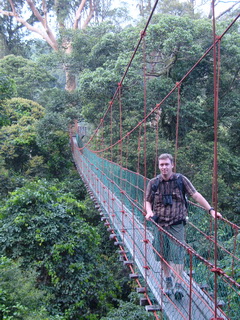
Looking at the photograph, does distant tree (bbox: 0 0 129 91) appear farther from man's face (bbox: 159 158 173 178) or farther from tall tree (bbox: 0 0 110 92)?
man's face (bbox: 159 158 173 178)

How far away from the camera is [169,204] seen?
1511mm

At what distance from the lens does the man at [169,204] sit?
1498 mm

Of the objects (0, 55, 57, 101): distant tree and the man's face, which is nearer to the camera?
the man's face

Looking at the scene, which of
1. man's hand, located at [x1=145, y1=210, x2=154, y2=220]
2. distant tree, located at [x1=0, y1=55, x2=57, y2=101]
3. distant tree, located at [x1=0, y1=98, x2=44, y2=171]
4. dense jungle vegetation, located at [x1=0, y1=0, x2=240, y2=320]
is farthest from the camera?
distant tree, located at [x1=0, y1=55, x2=57, y2=101]

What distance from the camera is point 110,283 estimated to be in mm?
4684

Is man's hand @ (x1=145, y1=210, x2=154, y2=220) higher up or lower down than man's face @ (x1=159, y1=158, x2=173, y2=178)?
lower down

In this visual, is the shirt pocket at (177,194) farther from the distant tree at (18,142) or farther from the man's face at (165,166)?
the distant tree at (18,142)

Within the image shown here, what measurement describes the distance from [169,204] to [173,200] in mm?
24

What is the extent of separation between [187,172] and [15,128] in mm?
4299

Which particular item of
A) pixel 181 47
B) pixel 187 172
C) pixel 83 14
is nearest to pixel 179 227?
pixel 187 172

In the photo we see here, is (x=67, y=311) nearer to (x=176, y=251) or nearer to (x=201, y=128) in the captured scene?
(x=176, y=251)

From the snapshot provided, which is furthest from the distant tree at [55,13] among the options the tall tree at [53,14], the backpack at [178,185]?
the backpack at [178,185]

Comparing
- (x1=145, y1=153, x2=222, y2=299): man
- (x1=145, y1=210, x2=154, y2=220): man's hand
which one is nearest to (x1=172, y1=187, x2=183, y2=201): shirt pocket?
(x1=145, y1=153, x2=222, y2=299): man

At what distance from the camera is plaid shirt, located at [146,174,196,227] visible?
4.97 feet
